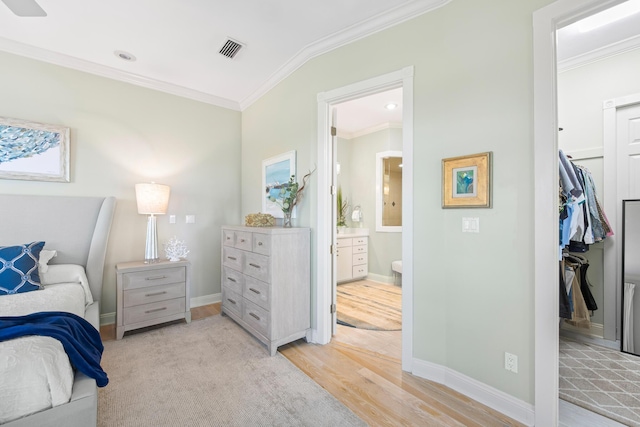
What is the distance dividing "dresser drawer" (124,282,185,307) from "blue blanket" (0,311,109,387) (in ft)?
4.18

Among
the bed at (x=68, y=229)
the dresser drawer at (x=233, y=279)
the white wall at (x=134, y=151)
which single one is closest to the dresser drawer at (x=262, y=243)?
the dresser drawer at (x=233, y=279)

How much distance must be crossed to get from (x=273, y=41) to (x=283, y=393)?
3.01m

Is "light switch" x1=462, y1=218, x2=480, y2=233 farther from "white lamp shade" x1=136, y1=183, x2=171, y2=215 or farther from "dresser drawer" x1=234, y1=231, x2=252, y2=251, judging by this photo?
"white lamp shade" x1=136, y1=183, x2=171, y2=215

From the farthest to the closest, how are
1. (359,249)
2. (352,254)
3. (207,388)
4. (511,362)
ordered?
(359,249) < (352,254) < (207,388) < (511,362)

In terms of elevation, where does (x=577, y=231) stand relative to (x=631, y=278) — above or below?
above

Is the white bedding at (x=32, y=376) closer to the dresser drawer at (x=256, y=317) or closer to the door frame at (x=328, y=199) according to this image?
the dresser drawer at (x=256, y=317)

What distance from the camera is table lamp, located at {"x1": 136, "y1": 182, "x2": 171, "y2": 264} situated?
301 centimetres

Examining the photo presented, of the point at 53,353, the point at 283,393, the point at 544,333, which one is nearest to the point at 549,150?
the point at 544,333

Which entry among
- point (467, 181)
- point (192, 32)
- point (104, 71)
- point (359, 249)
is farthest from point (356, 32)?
point (359, 249)

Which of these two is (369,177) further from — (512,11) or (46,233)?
(46,233)

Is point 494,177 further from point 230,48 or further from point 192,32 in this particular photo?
point 192,32

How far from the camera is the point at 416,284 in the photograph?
6.84 feet

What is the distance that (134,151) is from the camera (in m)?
3.27

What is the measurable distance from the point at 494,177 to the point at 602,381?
5.81ft
